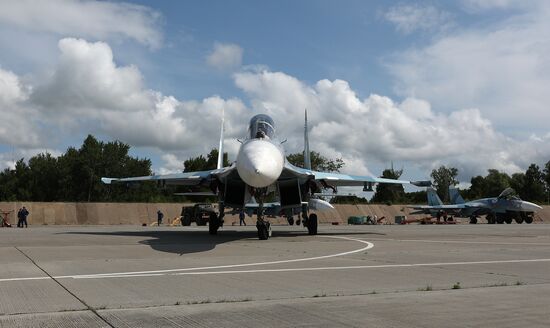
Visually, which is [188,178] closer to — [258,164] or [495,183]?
[258,164]

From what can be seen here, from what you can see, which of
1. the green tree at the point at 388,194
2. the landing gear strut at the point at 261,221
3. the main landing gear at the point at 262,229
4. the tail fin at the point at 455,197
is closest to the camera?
the landing gear strut at the point at 261,221

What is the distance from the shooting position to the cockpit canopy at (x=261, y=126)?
1820cm

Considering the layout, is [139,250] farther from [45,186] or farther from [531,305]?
[45,186]

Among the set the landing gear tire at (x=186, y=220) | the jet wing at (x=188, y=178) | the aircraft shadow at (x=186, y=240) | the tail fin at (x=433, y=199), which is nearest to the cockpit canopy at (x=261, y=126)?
the jet wing at (x=188, y=178)

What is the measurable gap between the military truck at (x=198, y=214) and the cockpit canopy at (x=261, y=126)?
2162 centimetres

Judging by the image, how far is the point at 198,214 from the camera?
41.2 m

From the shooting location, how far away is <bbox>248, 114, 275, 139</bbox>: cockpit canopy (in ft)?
59.7

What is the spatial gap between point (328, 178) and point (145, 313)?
53.3 ft

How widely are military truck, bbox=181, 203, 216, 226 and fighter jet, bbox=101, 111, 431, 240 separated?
58.4 ft

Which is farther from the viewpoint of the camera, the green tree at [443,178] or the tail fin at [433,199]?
the green tree at [443,178]

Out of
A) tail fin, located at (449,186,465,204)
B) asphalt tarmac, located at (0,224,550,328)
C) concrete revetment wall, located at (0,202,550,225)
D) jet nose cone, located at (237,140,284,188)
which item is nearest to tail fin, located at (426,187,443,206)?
tail fin, located at (449,186,465,204)

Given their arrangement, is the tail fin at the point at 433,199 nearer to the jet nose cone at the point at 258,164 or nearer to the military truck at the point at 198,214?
the military truck at the point at 198,214

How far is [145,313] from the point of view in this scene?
205 inches

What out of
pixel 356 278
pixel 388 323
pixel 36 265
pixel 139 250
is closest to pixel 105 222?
pixel 139 250
